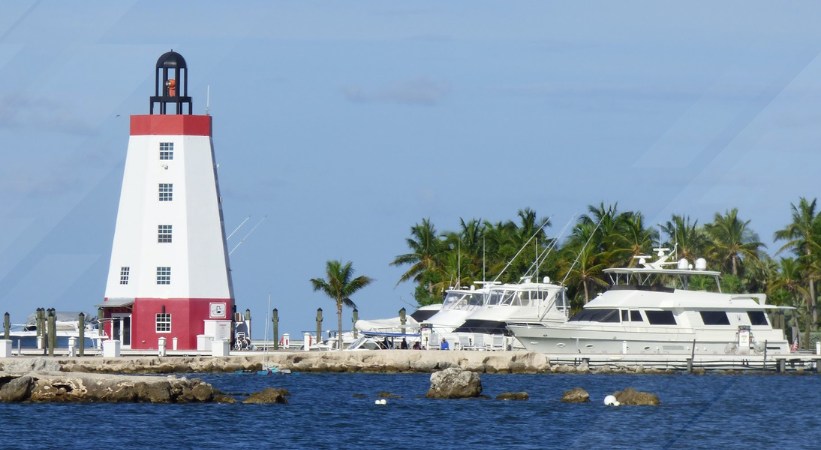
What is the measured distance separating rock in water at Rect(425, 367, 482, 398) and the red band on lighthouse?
1691cm

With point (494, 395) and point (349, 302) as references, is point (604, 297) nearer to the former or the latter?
point (494, 395)

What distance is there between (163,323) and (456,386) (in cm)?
1596

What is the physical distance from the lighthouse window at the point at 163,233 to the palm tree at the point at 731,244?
3932cm

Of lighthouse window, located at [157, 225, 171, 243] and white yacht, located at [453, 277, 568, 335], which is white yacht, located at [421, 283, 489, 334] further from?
lighthouse window, located at [157, 225, 171, 243]

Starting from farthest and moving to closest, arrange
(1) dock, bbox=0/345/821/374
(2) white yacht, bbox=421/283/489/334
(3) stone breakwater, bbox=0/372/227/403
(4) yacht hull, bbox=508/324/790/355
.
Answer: (2) white yacht, bbox=421/283/489/334 → (4) yacht hull, bbox=508/324/790/355 → (1) dock, bbox=0/345/821/374 → (3) stone breakwater, bbox=0/372/227/403

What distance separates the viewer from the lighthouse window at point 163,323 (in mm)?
61375

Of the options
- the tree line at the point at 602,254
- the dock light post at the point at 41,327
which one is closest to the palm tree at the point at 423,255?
the tree line at the point at 602,254

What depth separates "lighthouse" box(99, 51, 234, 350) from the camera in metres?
61.3

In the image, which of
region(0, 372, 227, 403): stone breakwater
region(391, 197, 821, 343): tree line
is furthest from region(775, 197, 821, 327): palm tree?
region(0, 372, 227, 403): stone breakwater

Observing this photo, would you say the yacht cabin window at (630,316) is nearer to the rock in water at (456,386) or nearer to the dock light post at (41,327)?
the rock in water at (456,386)

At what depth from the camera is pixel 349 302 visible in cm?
7512

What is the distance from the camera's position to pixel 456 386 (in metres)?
49.8

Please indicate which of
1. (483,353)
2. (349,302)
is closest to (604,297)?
(483,353)

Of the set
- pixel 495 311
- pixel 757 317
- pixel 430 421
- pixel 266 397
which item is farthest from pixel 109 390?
pixel 757 317
